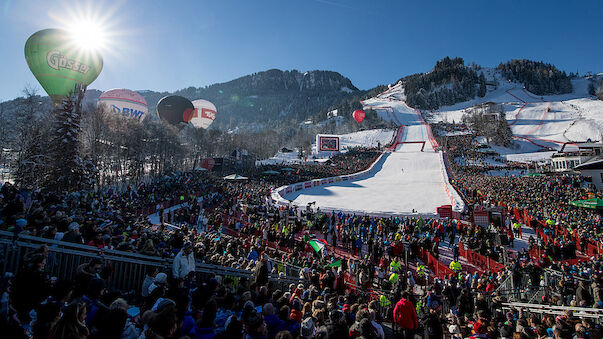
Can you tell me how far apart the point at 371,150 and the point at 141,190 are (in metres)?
48.9

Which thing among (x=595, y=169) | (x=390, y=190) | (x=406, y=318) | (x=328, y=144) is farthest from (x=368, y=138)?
(x=406, y=318)

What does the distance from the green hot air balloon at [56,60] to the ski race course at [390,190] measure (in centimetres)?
1961

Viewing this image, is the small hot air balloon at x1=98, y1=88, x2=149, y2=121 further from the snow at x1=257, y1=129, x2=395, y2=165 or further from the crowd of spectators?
the snow at x1=257, y1=129, x2=395, y2=165

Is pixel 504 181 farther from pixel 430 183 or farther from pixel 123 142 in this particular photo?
pixel 123 142

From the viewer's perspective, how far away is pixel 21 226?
5387 mm

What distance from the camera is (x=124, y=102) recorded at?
3978cm

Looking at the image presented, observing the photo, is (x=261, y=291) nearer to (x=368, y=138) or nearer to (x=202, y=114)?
(x=202, y=114)

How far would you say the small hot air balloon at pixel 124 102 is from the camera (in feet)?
127

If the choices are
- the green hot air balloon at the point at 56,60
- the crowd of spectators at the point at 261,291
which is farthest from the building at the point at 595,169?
the green hot air balloon at the point at 56,60

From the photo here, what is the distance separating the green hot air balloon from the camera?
77.9 feet

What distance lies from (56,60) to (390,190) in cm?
3172

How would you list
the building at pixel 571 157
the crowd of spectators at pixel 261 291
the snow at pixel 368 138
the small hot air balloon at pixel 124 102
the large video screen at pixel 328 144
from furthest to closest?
the snow at pixel 368 138
the large video screen at pixel 328 144
the building at pixel 571 157
the small hot air balloon at pixel 124 102
the crowd of spectators at pixel 261 291

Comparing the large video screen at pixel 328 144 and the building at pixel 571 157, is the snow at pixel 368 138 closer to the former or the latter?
the large video screen at pixel 328 144

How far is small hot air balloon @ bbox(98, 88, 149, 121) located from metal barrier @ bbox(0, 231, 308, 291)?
38586 millimetres
